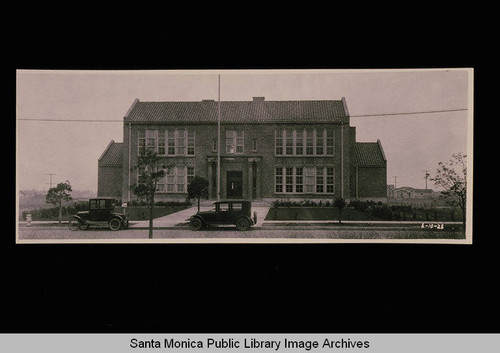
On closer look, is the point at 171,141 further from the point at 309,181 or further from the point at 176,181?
the point at 309,181

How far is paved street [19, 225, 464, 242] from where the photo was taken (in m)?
7.23

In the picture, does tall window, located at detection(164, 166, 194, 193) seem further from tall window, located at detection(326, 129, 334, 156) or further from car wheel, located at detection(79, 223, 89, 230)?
tall window, located at detection(326, 129, 334, 156)

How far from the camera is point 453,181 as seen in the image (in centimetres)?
723

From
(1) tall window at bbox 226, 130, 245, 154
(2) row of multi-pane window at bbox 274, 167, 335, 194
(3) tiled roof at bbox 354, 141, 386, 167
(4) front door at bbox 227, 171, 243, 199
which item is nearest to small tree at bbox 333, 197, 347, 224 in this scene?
(2) row of multi-pane window at bbox 274, 167, 335, 194

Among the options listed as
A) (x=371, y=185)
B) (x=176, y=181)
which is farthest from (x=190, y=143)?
(x=371, y=185)

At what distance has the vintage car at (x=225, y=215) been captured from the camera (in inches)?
300

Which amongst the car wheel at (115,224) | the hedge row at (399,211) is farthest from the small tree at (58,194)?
the hedge row at (399,211)

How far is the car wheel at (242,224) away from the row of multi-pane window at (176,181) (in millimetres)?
1336

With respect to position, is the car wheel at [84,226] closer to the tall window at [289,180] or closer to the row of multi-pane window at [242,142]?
the row of multi-pane window at [242,142]

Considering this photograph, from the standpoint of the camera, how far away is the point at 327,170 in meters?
8.84

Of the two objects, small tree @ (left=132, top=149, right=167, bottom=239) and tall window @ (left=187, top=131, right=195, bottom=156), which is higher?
tall window @ (left=187, top=131, right=195, bottom=156)

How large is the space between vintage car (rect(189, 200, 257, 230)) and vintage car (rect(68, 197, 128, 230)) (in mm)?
1404

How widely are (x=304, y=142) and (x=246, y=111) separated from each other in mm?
1788

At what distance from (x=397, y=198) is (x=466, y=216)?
48.7 inches
